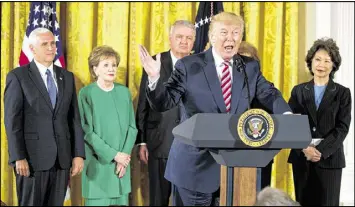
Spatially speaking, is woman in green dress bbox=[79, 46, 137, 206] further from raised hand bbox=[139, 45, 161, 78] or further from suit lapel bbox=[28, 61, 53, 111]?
raised hand bbox=[139, 45, 161, 78]

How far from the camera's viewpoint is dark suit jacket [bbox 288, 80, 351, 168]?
4.50m

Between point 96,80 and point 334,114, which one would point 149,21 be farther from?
point 334,114

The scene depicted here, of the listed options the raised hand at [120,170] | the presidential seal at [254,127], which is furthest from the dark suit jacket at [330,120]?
the presidential seal at [254,127]

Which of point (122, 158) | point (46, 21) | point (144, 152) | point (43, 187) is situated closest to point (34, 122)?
point (43, 187)

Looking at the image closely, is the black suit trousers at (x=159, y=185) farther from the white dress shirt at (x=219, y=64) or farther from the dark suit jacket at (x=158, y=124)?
the white dress shirt at (x=219, y=64)

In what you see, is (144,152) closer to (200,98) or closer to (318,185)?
(318,185)

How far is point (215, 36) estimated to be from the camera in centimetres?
331

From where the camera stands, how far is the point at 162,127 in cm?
505

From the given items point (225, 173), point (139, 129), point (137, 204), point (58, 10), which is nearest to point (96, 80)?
point (139, 129)

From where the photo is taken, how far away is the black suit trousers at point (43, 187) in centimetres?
432

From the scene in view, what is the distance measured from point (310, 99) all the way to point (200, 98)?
1714mm

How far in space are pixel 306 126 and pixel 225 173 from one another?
395 mm

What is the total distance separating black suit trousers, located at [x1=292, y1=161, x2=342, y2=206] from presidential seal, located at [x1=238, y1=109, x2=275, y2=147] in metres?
2.14

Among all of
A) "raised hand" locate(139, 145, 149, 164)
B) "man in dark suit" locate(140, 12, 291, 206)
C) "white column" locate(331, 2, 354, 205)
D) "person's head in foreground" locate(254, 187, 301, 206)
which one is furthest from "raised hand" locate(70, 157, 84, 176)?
"person's head in foreground" locate(254, 187, 301, 206)
